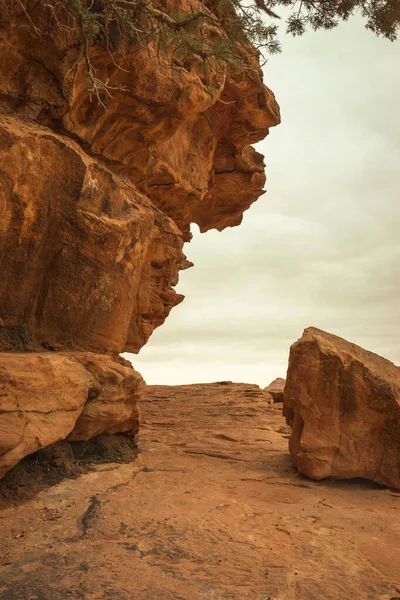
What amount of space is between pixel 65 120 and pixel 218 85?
456 cm

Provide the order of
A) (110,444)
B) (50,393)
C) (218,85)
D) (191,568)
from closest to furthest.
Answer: (191,568) < (50,393) < (110,444) < (218,85)

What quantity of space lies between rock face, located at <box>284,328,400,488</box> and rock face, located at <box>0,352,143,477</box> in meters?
2.88

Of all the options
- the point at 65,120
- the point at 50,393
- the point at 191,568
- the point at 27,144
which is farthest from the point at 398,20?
the point at 191,568

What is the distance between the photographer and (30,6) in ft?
22.2

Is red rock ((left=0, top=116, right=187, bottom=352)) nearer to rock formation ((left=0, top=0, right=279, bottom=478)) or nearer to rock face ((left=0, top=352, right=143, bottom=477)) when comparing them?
rock formation ((left=0, top=0, right=279, bottom=478))

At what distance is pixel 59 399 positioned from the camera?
5621mm

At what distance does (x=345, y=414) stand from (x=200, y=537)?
358 centimetres

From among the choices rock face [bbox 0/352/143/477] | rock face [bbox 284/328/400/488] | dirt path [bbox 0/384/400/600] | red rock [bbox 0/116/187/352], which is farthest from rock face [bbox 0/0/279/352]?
rock face [bbox 284/328/400/488]

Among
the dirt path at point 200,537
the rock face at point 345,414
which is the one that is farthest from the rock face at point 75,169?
the rock face at point 345,414

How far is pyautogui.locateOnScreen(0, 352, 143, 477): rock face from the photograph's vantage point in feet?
16.0

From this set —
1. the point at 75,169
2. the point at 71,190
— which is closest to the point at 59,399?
the point at 71,190

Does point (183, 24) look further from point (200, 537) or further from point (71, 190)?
point (200, 537)

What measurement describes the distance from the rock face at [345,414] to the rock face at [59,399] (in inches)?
113

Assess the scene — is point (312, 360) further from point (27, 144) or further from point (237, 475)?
point (27, 144)
